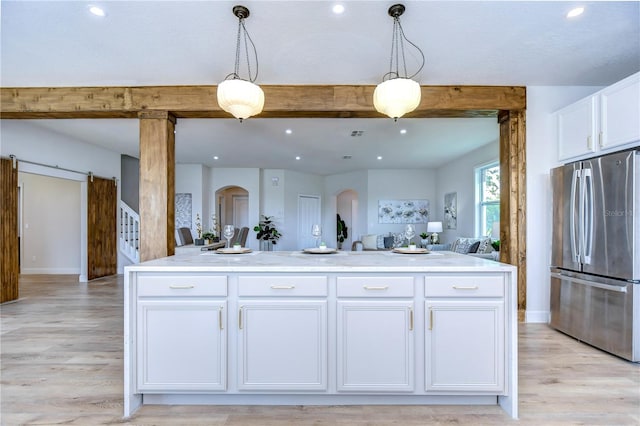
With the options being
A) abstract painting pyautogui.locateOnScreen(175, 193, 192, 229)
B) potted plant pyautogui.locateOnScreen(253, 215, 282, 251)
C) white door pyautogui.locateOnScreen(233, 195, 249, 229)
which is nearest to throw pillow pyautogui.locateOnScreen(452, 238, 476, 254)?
potted plant pyautogui.locateOnScreen(253, 215, 282, 251)

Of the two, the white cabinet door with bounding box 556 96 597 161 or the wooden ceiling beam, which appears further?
the wooden ceiling beam

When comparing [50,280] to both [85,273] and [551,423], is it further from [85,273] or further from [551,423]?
[551,423]

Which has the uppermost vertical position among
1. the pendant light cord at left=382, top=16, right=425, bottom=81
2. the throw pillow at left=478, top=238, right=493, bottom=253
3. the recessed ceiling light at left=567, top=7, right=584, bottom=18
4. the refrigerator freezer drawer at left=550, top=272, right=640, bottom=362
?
the recessed ceiling light at left=567, top=7, right=584, bottom=18

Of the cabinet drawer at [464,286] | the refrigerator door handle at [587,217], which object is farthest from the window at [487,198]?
the cabinet drawer at [464,286]

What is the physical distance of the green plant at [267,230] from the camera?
8.61 metres

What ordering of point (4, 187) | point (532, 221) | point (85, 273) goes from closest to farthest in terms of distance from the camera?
point (532, 221) → point (4, 187) → point (85, 273)

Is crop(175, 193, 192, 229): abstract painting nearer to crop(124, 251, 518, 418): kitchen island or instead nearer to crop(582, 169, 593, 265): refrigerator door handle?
crop(124, 251, 518, 418): kitchen island

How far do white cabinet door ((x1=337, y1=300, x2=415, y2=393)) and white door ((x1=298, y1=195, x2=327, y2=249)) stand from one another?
744 cm

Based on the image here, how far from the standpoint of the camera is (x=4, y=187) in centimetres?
453

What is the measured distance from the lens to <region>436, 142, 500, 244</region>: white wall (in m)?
6.06

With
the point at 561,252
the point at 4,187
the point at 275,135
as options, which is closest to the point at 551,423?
the point at 561,252

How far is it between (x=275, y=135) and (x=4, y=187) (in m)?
4.10

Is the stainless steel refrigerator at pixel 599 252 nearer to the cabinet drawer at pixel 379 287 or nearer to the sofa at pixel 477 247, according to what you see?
the sofa at pixel 477 247

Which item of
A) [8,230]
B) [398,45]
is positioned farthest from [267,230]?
[398,45]
